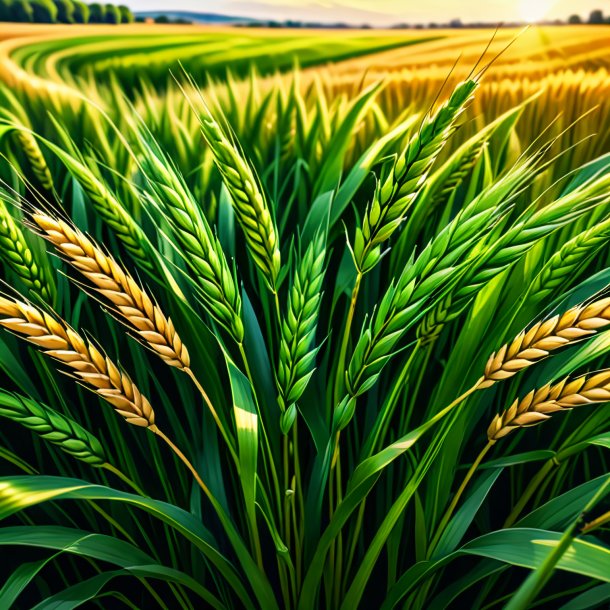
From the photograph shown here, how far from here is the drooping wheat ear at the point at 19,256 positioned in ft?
1.27

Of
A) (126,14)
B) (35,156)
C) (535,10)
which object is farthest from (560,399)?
(126,14)

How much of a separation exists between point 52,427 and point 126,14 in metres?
0.63

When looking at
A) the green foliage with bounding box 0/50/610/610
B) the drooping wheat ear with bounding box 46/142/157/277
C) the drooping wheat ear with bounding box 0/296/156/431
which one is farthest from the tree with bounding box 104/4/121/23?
the drooping wheat ear with bounding box 0/296/156/431

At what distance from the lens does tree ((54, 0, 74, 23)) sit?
0.78m

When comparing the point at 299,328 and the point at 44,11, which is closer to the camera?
the point at 299,328

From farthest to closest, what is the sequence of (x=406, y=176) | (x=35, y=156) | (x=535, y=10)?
(x=535, y=10)
(x=35, y=156)
(x=406, y=176)

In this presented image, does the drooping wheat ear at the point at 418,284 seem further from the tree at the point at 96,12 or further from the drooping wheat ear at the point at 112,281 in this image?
the tree at the point at 96,12

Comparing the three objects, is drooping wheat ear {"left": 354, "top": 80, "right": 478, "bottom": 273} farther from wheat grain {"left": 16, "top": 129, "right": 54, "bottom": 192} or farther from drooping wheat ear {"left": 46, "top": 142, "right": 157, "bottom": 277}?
wheat grain {"left": 16, "top": 129, "right": 54, "bottom": 192}

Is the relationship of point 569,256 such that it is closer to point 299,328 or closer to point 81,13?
point 299,328

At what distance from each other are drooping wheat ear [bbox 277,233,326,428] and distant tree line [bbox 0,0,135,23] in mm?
603

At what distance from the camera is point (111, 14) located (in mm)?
782

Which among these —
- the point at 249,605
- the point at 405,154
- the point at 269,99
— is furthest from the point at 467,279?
the point at 269,99

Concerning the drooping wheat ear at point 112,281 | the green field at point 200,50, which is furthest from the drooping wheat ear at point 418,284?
the green field at point 200,50

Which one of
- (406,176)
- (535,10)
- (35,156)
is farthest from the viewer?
(535,10)
